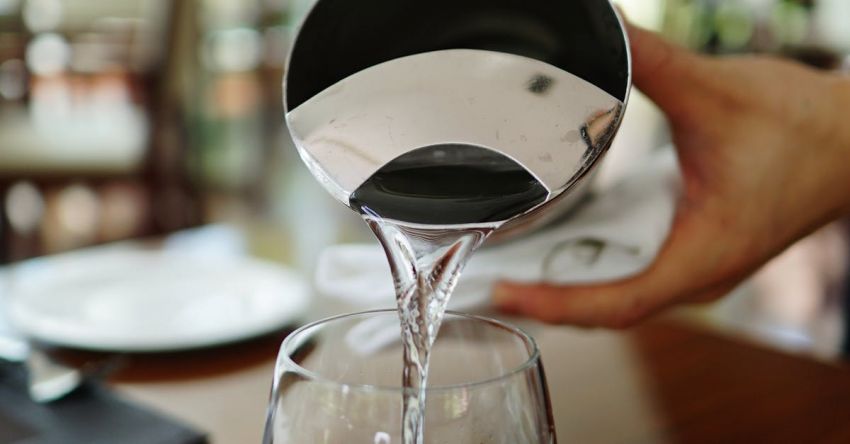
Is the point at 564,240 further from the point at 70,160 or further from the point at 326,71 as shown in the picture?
the point at 70,160

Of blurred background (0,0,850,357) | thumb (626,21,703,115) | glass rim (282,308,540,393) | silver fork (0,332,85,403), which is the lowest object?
blurred background (0,0,850,357)

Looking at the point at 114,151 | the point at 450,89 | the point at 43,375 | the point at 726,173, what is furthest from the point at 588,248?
the point at 114,151

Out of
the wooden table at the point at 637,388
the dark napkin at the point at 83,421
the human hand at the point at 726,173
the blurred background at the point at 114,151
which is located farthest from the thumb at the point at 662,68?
the blurred background at the point at 114,151

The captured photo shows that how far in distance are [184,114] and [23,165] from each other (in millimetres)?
315

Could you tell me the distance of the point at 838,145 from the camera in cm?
45

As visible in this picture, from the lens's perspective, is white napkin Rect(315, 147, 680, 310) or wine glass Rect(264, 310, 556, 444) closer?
wine glass Rect(264, 310, 556, 444)

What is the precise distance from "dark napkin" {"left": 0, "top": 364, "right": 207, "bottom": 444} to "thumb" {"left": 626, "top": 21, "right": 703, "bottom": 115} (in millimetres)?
271

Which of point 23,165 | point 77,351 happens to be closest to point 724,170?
point 77,351

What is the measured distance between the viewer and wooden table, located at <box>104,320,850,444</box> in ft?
1.46

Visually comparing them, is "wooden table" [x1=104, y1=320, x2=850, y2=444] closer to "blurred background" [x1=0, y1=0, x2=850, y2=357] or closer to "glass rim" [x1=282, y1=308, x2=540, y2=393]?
"glass rim" [x1=282, y1=308, x2=540, y2=393]

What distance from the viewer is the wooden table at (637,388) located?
45 centimetres

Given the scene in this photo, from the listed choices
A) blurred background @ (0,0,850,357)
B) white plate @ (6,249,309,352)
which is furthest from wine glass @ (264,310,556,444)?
blurred background @ (0,0,850,357)

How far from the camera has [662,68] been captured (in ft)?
1.34

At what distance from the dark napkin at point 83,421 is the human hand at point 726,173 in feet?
0.60
